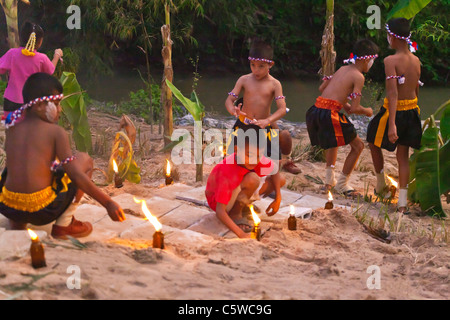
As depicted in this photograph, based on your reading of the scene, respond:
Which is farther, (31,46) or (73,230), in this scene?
(31,46)

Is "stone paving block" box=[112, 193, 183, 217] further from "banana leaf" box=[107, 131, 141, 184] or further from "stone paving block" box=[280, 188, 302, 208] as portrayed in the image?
"stone paving block" box=[280, 188, 302, 208]

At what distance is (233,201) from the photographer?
4043mm

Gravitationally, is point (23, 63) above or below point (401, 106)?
above

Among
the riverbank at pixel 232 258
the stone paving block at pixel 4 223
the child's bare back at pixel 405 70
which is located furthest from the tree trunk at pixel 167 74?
the stone paving block at pixel 4 223

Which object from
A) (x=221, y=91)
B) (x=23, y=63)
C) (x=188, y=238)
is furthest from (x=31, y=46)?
(x=221, y=91)

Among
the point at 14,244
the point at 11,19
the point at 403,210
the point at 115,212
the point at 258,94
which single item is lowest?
the point at 403,210

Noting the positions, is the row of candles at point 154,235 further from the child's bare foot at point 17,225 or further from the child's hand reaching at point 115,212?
the child's bare foot at point 17,225

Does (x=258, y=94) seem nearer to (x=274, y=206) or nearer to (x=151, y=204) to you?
(x=274, y=206)

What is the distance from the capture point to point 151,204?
14.8 feet

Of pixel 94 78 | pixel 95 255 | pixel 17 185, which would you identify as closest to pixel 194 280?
pixel 95 255

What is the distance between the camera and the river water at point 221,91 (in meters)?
12.1

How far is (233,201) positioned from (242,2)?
10.4 meters

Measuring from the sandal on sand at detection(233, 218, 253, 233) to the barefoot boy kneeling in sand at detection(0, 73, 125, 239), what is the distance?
1.24 metres

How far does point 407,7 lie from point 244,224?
3.01 meters
